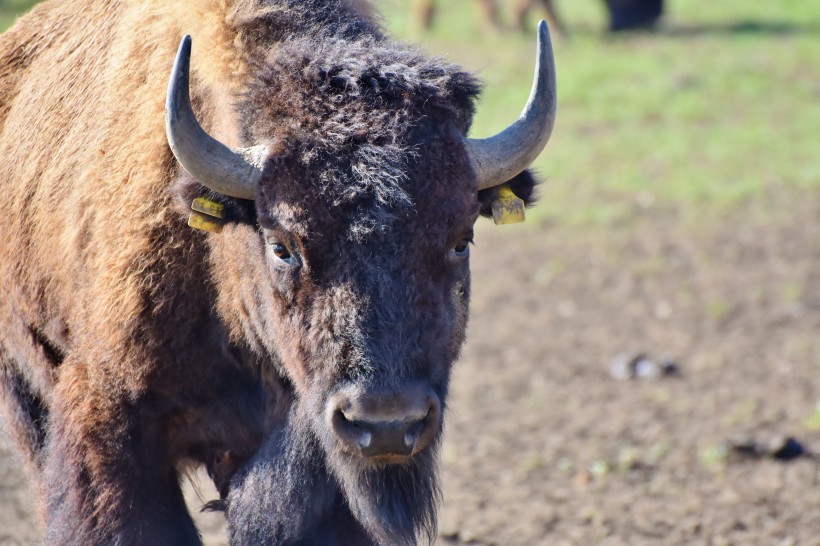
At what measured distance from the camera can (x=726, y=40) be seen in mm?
15398

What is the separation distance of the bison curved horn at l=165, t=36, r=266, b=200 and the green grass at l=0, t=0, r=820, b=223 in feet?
21.7

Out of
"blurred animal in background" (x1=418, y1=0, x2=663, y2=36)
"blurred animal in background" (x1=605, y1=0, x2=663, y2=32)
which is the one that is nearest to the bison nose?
"blurred animal in background" (x1=418, y1=0, x2=663, y2=36)

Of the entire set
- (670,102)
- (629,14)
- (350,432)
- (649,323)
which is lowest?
(629,14)

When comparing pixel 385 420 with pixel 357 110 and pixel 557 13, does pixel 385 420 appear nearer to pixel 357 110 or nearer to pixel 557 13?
pixel 357 110

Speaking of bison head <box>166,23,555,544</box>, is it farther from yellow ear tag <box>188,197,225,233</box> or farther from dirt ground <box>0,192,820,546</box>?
dirt ground <box>0,192,820,546</box>

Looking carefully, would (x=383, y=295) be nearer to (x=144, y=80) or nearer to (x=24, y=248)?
(x=144, y=80)

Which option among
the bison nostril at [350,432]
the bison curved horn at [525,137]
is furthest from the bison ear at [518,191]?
the bison nostril at [350,432]

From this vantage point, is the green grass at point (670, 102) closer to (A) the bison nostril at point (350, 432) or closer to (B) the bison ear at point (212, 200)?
(B) the bison ear at point (212, 200)

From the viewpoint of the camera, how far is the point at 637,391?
7.18m

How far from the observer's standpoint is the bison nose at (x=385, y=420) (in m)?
3.33

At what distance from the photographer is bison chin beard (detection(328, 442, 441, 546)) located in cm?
378

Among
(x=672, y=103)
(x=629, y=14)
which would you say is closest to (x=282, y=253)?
(x=672, y=103)

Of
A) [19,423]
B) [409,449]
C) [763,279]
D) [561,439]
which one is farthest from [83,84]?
[763,279]

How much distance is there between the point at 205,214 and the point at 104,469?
994 millimetres
